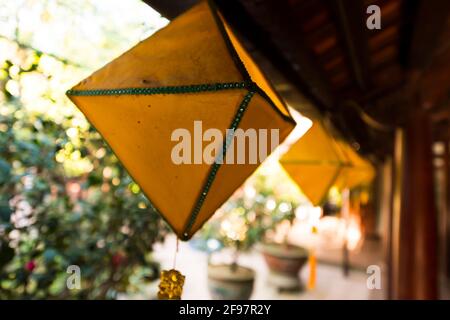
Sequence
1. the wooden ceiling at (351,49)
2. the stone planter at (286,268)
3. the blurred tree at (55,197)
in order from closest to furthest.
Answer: the wooden ceiling at (351,49), the blurred tree at (55,197), the stone planter at (286,268)

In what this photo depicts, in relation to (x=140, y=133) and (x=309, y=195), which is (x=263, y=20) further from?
(x=309, y=195)

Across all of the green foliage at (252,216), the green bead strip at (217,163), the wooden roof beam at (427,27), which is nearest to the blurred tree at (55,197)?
the green bead strip at (217,163)

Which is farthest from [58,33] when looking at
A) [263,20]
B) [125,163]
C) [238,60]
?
[238,60]

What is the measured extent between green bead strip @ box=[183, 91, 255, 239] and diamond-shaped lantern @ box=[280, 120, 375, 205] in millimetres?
1750

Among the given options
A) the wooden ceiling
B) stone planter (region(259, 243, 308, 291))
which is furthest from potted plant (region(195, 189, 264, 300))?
the wooden ceiling

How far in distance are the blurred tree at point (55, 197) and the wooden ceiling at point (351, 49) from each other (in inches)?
67.0

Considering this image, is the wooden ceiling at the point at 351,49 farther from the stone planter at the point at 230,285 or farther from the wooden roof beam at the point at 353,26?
the stone planter at the point at 230,285

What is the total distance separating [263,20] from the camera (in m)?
2.15

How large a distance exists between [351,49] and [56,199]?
3195 mm

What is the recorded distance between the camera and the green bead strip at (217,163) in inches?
48.6

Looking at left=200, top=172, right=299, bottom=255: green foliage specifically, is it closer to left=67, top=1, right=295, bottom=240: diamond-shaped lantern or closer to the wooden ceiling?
the wooden ceiling

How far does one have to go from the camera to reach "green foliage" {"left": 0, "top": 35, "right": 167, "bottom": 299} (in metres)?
3.01

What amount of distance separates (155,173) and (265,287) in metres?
6.78

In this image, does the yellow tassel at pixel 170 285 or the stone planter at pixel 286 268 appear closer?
the yellow tassel at pixel 170 285
